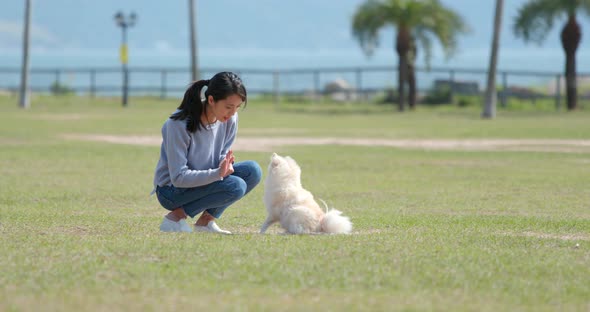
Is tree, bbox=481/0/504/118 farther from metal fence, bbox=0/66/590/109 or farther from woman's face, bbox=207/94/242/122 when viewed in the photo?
woman's face, bbox=207/94/242/122

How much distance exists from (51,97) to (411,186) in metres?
37.6

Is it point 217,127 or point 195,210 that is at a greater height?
point 217,127

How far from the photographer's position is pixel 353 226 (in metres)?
10.0

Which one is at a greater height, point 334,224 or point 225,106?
point 225,106

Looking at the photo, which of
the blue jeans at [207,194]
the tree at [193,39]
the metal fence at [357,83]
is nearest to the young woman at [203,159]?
the blue jeans at [207,194]

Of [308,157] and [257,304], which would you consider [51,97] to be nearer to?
[308,157]

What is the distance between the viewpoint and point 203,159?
A: 9.06 metres

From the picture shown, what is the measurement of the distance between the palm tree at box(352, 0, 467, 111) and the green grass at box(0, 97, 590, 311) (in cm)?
2234

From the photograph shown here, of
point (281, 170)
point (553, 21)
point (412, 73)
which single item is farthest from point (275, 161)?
point (412, 73)

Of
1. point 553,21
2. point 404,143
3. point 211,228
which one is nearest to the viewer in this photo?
point 211,228

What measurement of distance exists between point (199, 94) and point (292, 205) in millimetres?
1166

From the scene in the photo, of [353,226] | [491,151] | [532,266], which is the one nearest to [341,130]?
[491,151]

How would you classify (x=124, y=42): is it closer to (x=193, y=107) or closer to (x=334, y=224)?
(x=193, y=107)

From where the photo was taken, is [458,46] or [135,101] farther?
[135,101]
